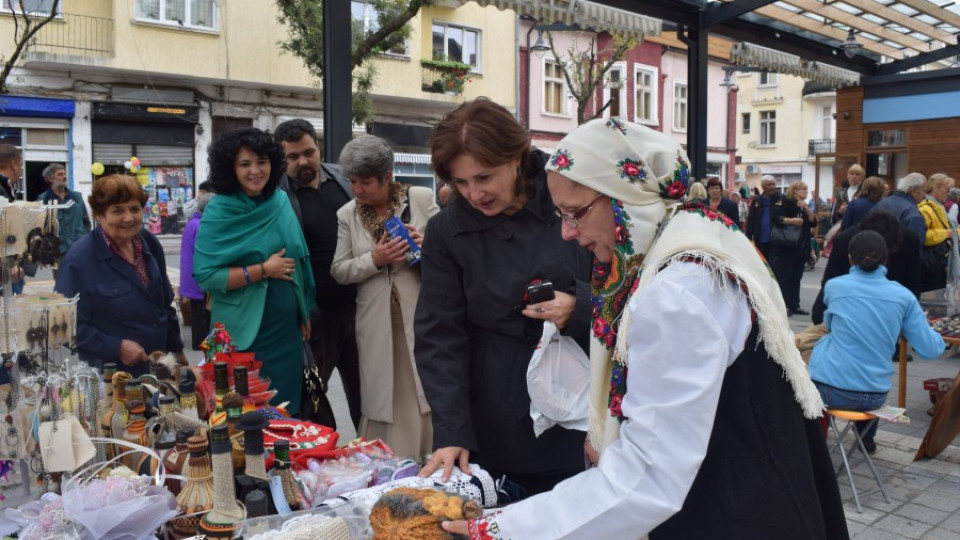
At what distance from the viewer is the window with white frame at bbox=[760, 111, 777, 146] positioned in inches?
1570

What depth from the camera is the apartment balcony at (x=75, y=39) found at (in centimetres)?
1703

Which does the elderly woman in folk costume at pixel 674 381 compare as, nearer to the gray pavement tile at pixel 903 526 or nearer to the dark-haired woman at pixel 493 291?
the dark-haired woman at pixel 493 291

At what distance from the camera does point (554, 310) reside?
6.90ft

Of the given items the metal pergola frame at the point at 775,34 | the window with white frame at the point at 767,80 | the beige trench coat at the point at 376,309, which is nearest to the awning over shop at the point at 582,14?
the metal pergola frame at the point at 775,34

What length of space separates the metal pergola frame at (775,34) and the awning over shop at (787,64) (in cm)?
12

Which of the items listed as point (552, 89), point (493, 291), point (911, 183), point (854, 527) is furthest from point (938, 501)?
point (552, 89)

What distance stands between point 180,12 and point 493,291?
19.2 metres

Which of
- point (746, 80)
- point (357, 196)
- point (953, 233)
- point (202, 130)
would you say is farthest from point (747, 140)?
point (357, 196)

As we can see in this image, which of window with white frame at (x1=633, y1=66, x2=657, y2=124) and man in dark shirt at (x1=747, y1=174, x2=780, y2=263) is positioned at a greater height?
window with white frame at (x1=633, y1=66, x2=657, y2=124)

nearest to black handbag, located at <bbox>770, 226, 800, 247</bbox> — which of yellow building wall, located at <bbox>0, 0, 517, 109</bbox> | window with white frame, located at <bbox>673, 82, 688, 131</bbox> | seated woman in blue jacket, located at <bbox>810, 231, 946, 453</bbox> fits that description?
seated woman in blue jacket, located at <bbox>810, 231, 946, 453</bbox>

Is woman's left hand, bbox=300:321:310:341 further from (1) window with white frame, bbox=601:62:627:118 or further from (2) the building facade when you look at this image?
(1) window with white frame, bbox=601:62:627:118

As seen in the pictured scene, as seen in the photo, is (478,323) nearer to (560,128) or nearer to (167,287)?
(167,287)

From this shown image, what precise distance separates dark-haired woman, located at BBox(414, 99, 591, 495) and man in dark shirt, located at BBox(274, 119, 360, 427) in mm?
1413

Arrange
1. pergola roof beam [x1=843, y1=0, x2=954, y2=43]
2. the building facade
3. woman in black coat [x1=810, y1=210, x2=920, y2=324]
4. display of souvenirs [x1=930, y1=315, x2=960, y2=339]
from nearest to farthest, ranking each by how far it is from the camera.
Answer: display of souvenirs [x1=930, y1=315, x2=960, y2=339] → woman in black coat [x1=810, y1=210, x2=920, y2=324] → pergola roof beam [x1=843, y1=0, x2=954, y2=43] → the building facade
